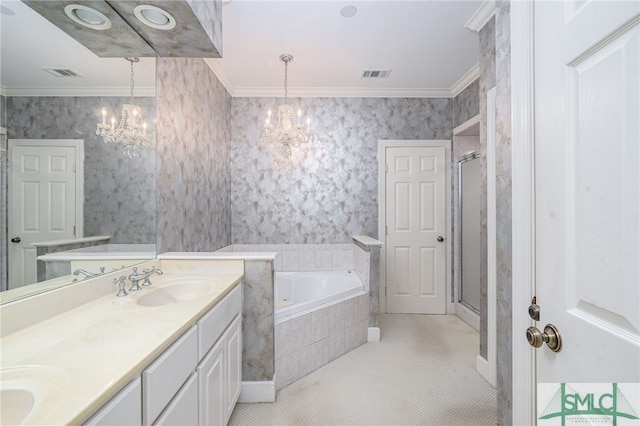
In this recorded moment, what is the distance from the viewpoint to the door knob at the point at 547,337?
0.79 metres

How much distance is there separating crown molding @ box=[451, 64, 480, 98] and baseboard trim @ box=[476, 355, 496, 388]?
2743 mm

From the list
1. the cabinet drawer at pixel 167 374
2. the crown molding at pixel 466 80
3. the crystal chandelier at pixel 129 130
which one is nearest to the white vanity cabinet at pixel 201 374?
the cabinet drawer at pixel 167 374

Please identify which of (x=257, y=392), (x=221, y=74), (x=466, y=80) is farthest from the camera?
(x=466, y=80)

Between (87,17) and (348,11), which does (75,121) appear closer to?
(87,17)

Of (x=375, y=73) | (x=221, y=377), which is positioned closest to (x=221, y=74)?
(x=375, y=73)

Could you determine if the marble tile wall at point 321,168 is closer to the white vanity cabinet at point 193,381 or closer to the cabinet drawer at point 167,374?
the white vanity cabinet at point 193,381

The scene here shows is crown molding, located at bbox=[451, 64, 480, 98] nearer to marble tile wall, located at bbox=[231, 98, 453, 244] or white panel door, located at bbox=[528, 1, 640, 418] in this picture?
marble tile wall, located at bbox=[231, 98, 453, 244]

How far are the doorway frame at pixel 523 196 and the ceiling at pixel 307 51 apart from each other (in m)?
1.42

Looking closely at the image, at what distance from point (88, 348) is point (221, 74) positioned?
292cm

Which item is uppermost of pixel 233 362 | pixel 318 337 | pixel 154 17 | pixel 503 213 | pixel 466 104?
pixel 466 104

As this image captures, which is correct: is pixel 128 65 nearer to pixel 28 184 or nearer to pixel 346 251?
pixel 28 184

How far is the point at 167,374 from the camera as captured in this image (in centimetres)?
94

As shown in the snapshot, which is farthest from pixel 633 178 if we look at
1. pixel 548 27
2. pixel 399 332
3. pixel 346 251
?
pixel 346 251

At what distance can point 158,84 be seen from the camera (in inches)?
75.0
